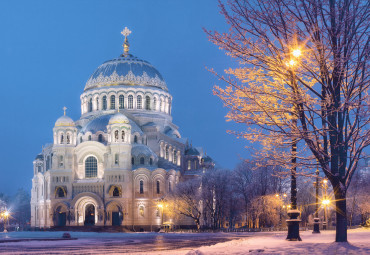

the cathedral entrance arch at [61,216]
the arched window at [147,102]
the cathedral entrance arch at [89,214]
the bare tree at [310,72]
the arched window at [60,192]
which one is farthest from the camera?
the arched window at [147,102]

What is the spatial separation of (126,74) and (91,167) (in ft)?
55.2

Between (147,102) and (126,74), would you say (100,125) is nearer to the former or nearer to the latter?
(147,102)

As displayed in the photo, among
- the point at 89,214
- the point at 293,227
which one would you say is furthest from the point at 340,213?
the point at 89,214

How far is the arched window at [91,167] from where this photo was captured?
71.2 metres

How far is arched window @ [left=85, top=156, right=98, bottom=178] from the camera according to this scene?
71250mm

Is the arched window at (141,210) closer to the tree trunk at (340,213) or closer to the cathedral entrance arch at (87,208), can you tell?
the cathedral entrance arch at (87,208)

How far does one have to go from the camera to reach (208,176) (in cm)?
6506

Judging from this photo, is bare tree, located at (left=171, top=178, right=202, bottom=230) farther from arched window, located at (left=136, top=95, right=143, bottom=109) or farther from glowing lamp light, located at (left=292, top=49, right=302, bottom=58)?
glowing lamp light, located at (left=292, top=49, right=302, bottom=58)

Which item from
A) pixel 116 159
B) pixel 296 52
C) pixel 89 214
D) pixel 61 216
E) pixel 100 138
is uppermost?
pixel 296 52

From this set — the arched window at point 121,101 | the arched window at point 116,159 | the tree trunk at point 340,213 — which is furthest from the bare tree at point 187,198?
the tree trunk at point 340,213

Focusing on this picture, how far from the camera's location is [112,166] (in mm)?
69188

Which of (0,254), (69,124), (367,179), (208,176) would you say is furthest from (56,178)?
(0,254)

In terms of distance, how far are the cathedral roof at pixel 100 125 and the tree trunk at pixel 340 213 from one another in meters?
59.4

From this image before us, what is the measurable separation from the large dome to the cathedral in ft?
0.56
